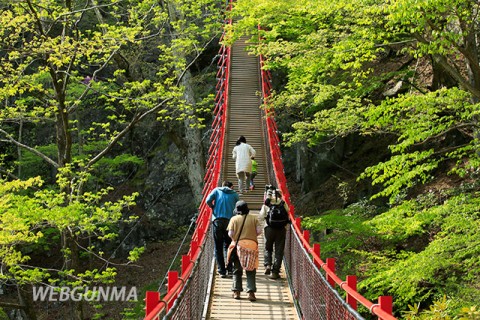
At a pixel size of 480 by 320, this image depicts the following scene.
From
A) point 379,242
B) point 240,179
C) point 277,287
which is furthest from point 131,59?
point 277,287

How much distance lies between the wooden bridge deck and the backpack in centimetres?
86

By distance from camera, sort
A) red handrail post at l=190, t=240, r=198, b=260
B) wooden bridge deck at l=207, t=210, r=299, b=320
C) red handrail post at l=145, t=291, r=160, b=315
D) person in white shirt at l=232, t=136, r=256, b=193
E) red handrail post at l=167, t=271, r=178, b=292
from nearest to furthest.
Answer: red handrail post at l=145, t=291, r=160, b=315
red handrail post at l=167, t=271, r=178, b=292
red handrail post at l=190, t=240, r=198, b=260
wooden bridge deck at l=207, t=210, r=299, b=320
person in white shirt at l=232, t=136, r=256, b=193

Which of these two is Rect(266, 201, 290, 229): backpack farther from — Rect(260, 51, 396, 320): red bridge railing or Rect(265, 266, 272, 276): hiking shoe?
Rect(265, 266, 272, 276): hiking shoe

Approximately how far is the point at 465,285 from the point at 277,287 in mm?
2577

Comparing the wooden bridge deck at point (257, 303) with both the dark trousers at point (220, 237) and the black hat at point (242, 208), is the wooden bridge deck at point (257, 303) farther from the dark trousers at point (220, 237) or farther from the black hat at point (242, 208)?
the black hat at point (242, 208)

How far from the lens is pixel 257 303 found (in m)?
7.42

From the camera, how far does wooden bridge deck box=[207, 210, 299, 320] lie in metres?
6.99

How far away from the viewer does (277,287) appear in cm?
823

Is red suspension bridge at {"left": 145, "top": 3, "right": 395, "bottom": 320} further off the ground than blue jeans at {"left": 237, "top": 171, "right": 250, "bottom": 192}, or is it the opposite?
blue jeans at {"left": 237, "top": 171, "right": 250, "bottom": 192}

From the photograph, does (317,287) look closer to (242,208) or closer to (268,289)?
(242,208)

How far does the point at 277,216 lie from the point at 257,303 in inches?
49.9

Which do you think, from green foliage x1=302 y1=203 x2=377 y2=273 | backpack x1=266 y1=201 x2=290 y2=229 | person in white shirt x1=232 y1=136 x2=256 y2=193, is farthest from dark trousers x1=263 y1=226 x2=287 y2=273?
person in white shirt x1=232 y1=136 x2=256 y2=193

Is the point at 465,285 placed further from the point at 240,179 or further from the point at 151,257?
the point at 151,257

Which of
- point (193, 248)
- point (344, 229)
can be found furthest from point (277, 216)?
point (344, 229)
